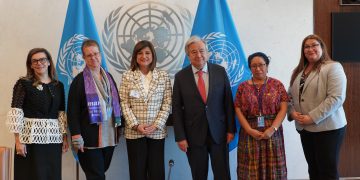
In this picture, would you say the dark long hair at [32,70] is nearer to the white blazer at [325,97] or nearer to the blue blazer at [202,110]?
the blue blazer at [202,110]

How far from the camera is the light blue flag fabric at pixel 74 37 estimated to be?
10.00ft

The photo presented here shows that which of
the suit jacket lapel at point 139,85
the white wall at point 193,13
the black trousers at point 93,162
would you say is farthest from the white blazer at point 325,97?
the black trousers at point 93,162

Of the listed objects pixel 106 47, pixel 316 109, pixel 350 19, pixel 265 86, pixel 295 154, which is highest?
pixel 350 19

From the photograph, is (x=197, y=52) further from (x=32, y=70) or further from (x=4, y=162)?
(x=4, y=162)

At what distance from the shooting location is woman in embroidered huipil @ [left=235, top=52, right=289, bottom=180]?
8.13 ft

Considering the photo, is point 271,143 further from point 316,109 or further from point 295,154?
point 295,154

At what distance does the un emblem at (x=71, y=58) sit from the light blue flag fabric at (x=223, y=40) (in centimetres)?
115

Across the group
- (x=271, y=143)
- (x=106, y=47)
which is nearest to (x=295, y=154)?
(x=271, y=143)

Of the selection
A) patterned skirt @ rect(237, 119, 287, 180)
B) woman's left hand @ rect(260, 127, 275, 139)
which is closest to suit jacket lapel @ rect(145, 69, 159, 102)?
patterned skirt @ rect(237, 119, 287, 180)

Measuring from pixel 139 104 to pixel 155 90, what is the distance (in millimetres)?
168

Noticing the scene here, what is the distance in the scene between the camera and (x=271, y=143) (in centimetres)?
249

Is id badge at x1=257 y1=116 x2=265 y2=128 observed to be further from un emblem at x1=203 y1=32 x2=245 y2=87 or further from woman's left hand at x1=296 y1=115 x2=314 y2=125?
un emblem at x1=203 y1=32 x2=245 y2=87

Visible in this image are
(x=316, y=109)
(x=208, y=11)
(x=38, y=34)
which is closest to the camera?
(x=316, y=109)

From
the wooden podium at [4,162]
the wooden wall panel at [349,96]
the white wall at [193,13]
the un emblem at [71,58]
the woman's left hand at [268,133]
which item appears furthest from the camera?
the wooden wall panel at [349,96]
